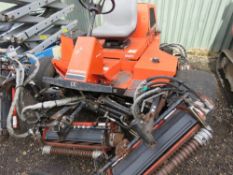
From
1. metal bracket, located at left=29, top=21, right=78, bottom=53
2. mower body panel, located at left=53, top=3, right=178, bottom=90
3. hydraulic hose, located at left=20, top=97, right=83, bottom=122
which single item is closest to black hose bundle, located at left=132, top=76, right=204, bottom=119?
mower body panel, located at left=53, top=3, right=178, bottom=90

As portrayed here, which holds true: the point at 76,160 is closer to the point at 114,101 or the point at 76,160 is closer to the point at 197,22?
the point at 114,101

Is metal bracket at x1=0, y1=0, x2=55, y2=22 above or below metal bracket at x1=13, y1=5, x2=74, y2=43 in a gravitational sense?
above

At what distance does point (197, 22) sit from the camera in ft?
Answer: 12.9

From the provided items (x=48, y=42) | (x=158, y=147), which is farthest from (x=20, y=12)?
(x=158, y=147)

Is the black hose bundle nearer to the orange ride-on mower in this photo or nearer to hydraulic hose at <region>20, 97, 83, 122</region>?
the orange ride-on mower

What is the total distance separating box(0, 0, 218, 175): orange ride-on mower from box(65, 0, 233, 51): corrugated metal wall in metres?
Result: 1.48

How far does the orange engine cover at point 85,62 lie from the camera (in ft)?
6.24

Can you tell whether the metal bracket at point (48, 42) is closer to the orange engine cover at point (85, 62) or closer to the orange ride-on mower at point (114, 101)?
the orange ride-on mower at point (114, 101)

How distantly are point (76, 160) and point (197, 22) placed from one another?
3.10 m

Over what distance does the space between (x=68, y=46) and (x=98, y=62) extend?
0.37m

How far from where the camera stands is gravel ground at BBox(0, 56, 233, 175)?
219 centimetres

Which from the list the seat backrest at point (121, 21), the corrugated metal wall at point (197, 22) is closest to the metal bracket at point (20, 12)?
the seat backrest at point (121, 21)

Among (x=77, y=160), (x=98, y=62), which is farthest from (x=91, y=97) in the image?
(x=77, y=160)

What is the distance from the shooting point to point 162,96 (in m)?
1.84
